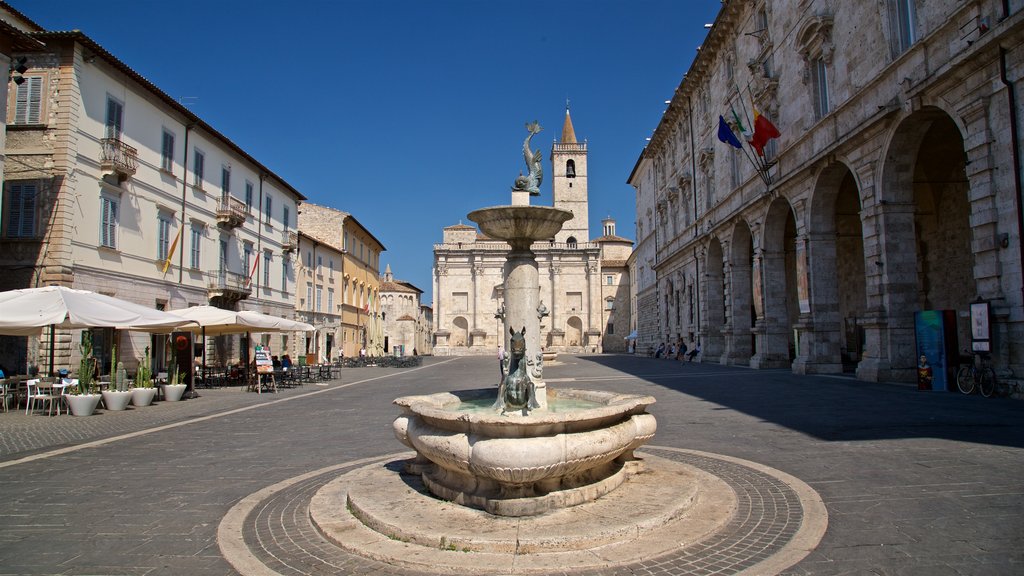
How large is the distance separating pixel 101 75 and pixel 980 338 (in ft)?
81.8

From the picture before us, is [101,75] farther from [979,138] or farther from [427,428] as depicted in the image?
[979,138]

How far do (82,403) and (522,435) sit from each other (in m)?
12.4

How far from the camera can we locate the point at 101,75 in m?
19.1

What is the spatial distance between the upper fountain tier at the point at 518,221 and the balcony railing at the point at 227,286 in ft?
74.4

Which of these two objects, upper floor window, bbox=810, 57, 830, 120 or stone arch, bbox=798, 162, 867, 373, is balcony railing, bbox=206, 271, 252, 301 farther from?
upper floor window, bbox=810, 57, 830, 120

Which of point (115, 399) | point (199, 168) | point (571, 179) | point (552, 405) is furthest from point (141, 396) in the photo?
point (571, 179)

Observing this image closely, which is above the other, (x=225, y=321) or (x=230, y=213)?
(x=230, y=213)

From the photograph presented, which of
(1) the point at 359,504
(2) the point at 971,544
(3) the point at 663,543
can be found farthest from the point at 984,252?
(1) the point at 359,504

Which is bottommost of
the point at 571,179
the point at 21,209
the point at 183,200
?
the point at 21,209

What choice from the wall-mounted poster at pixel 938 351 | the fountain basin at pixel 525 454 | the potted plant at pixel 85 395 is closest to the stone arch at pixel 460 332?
the potted plant at pixel 85 395

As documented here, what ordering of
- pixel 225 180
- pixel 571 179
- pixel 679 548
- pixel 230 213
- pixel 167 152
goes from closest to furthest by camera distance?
1. pixel 679 548
2. pixel 167 152
3. pixel 230 213
4. pixel 225 180
5. pixel 571 179

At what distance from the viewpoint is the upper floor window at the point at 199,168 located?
2484 cm

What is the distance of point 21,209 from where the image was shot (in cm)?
1731

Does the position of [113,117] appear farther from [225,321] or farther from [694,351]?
[694,351]
